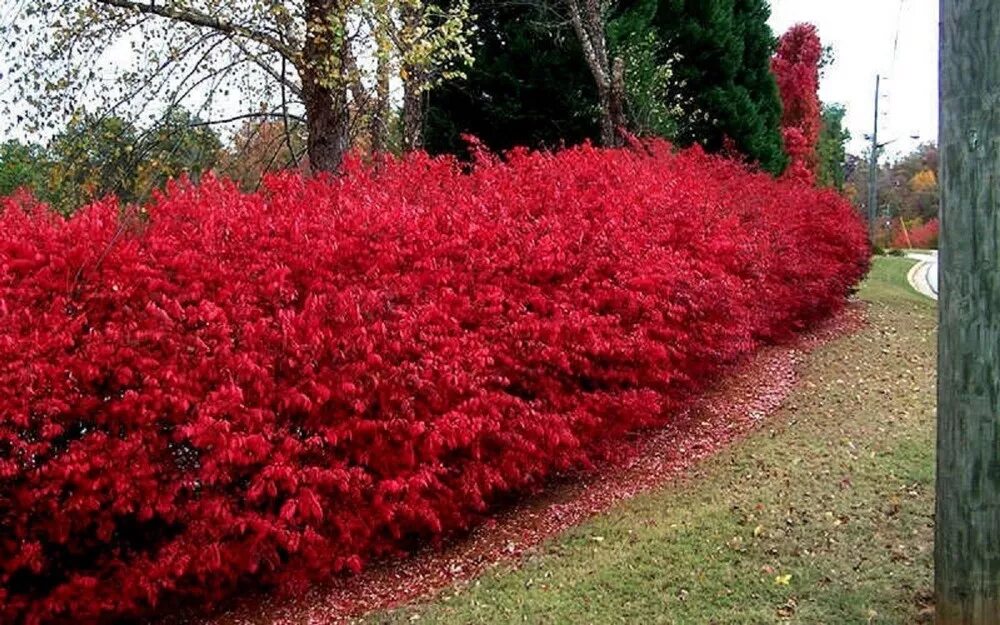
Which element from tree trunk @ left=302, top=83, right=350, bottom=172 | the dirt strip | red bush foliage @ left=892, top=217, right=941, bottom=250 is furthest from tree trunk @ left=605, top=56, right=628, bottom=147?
red bush foliage @ left=892, top=217, right=941, bottom=250

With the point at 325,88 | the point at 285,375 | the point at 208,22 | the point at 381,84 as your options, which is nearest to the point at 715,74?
the point at 381,84

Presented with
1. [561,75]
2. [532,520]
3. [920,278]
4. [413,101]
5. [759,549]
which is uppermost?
[561,75]

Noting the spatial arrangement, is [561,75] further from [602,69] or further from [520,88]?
[602,69]

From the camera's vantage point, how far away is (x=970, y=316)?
265cm

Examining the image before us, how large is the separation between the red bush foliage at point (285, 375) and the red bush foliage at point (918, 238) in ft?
138

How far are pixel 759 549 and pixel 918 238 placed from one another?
4488cm

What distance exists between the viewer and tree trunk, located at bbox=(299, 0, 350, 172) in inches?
272

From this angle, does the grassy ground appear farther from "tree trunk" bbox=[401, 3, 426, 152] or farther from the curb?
the curb

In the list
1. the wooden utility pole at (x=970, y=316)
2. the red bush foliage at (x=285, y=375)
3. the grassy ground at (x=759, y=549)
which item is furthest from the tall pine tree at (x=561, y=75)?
the wooden utility pole at (x=970, y=316)

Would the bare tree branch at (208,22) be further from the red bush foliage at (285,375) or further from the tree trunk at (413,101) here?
the red bush foliage at (285,375)

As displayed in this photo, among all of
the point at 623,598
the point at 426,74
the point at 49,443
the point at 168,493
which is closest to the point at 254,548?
the point at 168,493

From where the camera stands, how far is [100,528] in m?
3.84

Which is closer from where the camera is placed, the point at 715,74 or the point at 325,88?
the point at 325,88

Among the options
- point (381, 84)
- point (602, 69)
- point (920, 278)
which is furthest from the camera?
point (920, 278)
